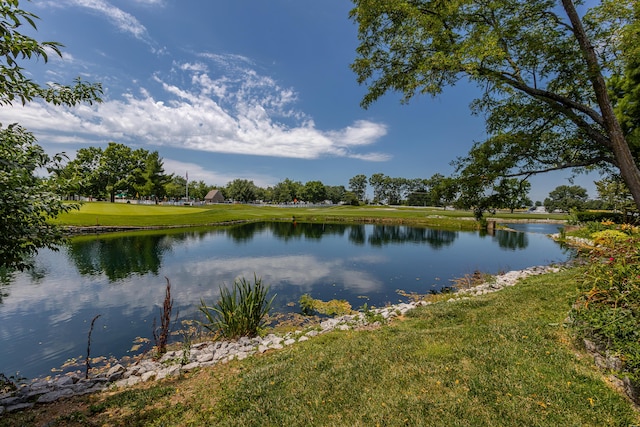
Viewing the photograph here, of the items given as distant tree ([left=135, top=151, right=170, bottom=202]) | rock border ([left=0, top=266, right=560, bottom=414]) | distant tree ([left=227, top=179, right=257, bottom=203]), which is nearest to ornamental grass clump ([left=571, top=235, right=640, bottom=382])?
rock border ([left=0, top=266, right=560, bottom=414])

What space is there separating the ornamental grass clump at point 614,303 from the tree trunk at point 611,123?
313 cm

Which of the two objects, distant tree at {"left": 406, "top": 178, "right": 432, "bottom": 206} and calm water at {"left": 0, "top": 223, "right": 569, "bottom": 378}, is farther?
distant tree at {"left": 406, "top": 178, "right": 432, "bottom": 206}

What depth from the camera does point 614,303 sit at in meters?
4.08

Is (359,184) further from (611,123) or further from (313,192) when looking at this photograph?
(611,123)

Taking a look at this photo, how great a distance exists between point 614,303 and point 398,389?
3.51 meters

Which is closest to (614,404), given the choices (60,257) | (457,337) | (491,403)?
(491,403)

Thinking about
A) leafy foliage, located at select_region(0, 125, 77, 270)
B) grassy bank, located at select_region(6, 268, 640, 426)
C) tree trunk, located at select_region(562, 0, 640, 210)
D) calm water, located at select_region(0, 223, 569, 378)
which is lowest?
calm water, located at select_region(0, 223, 569, 378)

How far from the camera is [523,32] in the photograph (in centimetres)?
807

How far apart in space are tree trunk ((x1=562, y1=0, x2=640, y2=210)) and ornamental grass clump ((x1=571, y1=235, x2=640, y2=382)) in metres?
3.13

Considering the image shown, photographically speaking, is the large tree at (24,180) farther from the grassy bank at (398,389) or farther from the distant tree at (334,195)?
the distant tree at (334,195)

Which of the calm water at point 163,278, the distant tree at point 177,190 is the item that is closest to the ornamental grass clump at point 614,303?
the calm water at point 163,278

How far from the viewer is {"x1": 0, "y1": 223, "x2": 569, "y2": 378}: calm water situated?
349 inches

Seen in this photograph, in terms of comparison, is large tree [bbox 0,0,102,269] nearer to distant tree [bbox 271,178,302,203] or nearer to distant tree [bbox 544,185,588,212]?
distant tree [bbox 271,178,302,203]

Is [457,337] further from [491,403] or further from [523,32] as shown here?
[523,32]
